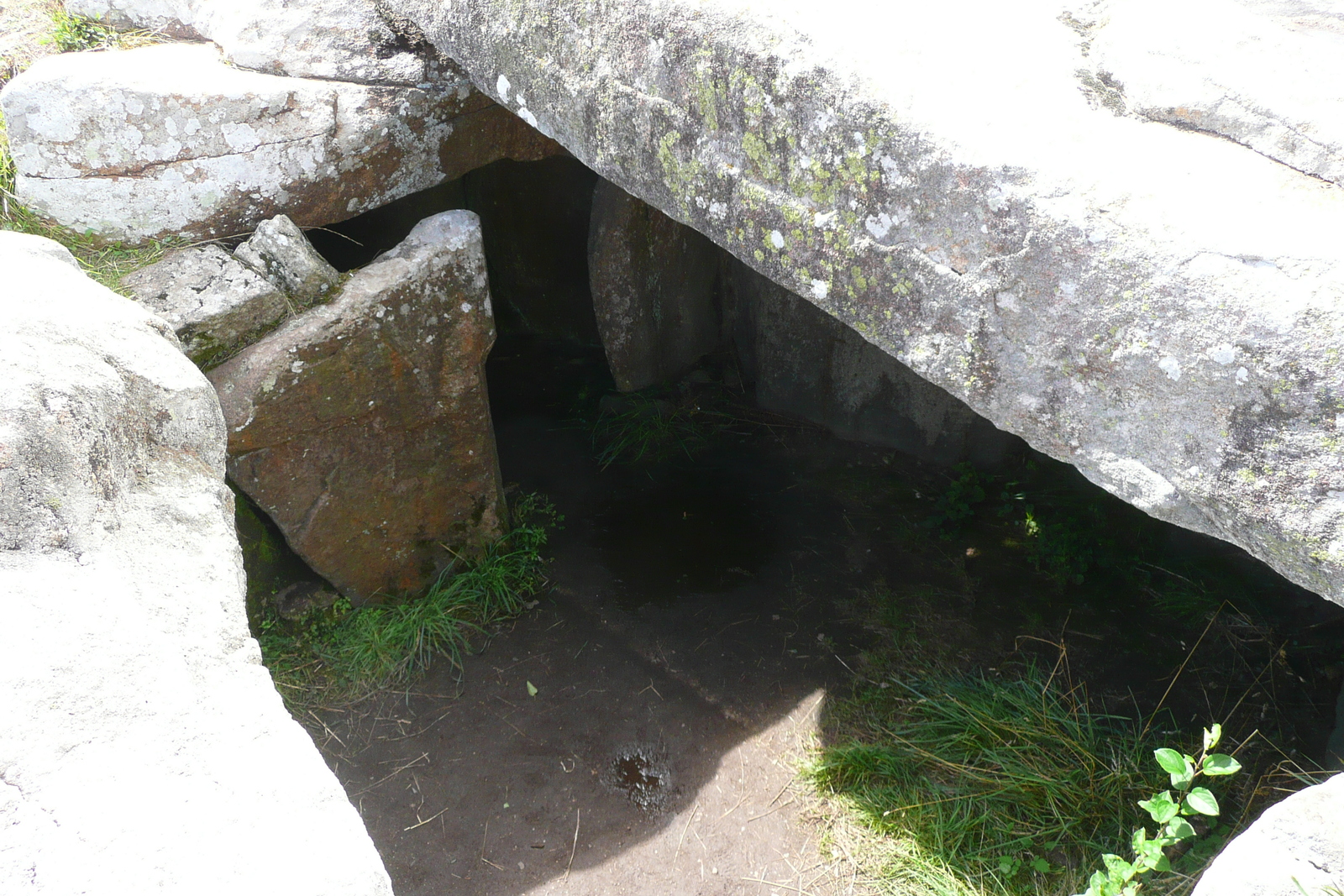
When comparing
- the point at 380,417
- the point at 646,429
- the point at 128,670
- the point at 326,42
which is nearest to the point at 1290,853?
the point at 128,670

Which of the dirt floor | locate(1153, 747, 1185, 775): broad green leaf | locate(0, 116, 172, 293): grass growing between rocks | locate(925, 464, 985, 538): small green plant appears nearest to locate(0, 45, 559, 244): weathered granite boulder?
locate(0, 116, 172, 293): grass growing between rocks

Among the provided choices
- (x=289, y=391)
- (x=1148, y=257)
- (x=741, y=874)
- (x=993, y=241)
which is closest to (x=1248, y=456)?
(x=1148, y=257)

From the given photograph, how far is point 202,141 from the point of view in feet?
8.82

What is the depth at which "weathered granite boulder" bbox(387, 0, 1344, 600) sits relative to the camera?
1483mm

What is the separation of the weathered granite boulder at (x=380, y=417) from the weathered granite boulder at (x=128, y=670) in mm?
1126

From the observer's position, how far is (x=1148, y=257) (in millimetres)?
1538

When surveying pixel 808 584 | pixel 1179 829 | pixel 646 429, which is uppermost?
pixel 1179 829

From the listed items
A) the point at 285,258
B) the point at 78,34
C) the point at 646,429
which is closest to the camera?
the point at 285,258

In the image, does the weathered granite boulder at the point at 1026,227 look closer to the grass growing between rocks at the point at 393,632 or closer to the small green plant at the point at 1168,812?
the small green plant at the point at 1168,812

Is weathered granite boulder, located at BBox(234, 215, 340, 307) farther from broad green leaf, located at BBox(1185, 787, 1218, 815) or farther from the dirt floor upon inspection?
broad green leaf, located at BBox(1185, 787, 1218, 815)

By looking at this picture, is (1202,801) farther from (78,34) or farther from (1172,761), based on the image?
(78,34)

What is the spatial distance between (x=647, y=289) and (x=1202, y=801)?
3.41m

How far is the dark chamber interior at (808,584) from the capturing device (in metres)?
3.14

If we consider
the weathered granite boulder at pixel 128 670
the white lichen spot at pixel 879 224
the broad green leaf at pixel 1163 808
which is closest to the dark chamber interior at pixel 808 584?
the broad green leaf at pixel 1163 808
